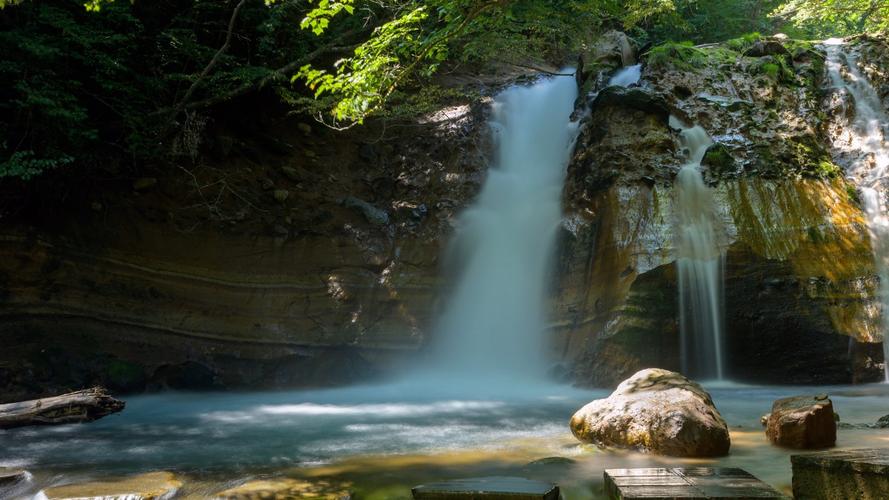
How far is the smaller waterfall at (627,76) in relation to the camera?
13.2 meters

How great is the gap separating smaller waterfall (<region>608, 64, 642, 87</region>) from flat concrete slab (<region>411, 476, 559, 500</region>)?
36.0 ft

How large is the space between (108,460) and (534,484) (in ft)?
12.1

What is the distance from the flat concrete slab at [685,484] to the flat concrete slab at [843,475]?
14 cm

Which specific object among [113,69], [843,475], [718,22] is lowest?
[843,475]

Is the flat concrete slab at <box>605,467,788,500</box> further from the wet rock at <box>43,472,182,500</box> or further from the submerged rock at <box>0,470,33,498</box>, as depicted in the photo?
the submerged rock at <box>0,470,33,498</box>

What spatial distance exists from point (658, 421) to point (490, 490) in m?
2.14

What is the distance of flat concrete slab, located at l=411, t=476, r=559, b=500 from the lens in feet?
10.8

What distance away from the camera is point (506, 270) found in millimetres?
11422

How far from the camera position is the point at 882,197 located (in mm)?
10203

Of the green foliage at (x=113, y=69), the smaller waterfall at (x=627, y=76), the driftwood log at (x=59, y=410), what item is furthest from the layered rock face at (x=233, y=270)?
the smaller waterfall at (x=627, y=76)

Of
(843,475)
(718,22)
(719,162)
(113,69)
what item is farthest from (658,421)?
(718,22)

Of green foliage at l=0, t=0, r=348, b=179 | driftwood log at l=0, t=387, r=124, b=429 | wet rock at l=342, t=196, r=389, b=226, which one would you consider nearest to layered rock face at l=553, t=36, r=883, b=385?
wet rock at l=342, t=196, r=389, b=226

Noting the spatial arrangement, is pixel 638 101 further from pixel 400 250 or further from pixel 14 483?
pixel 14 483

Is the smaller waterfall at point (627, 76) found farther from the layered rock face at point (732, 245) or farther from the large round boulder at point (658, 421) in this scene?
the large round boulder at point (658, 421)
